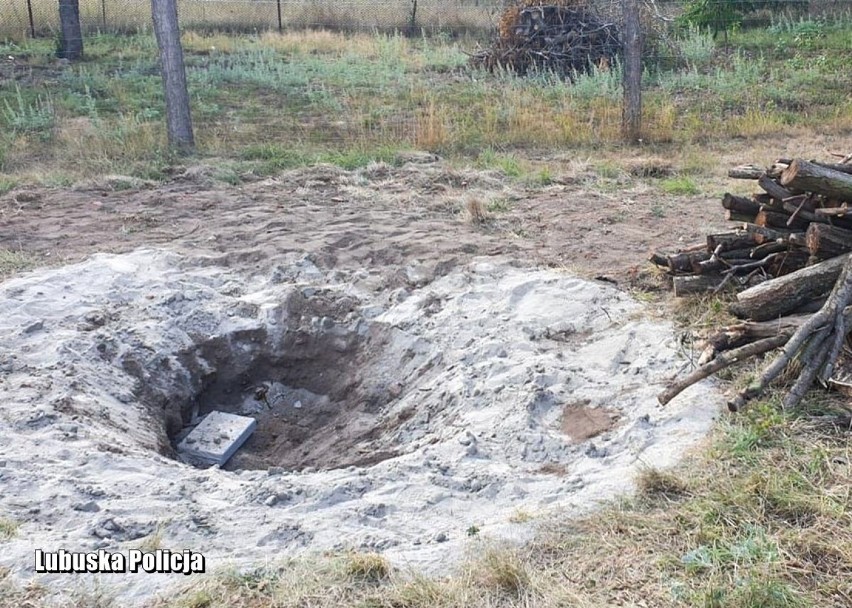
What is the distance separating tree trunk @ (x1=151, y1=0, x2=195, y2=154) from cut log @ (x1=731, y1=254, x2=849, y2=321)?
7.43 meters

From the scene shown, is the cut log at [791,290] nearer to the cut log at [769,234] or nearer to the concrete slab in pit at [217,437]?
the cut log at [769,234]

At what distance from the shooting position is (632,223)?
25.8ft

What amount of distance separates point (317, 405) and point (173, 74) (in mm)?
5932

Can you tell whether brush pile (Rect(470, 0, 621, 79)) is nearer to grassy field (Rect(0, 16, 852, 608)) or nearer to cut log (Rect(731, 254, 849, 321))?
grassy field (Rect(0, 16, 852, 608))

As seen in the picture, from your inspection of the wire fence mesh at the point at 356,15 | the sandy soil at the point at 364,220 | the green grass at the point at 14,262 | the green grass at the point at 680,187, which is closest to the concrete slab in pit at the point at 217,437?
the sandy soil at the point at 364,220

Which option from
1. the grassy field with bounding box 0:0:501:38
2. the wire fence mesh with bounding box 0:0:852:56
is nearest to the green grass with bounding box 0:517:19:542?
the wire fence mesh with bounding box 0:0:852:56

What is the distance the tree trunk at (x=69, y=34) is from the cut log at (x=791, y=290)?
15.1 meters

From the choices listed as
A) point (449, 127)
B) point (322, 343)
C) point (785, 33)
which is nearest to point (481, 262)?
point (322, 343)

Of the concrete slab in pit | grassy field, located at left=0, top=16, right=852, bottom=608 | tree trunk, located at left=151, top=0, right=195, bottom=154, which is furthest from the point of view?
tree trunk, located at left=151, top=0, right=195, bottom=154

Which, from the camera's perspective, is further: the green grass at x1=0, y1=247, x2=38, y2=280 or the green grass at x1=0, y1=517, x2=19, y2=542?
the green grass at x1=0, y1=247, x2=38, y2=280

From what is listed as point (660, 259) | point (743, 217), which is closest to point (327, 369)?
point (660, 259)

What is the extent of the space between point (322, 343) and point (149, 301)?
1.23 m

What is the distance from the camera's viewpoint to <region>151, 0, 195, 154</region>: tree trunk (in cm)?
1066

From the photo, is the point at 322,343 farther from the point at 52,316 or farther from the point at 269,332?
the point at 52,316
